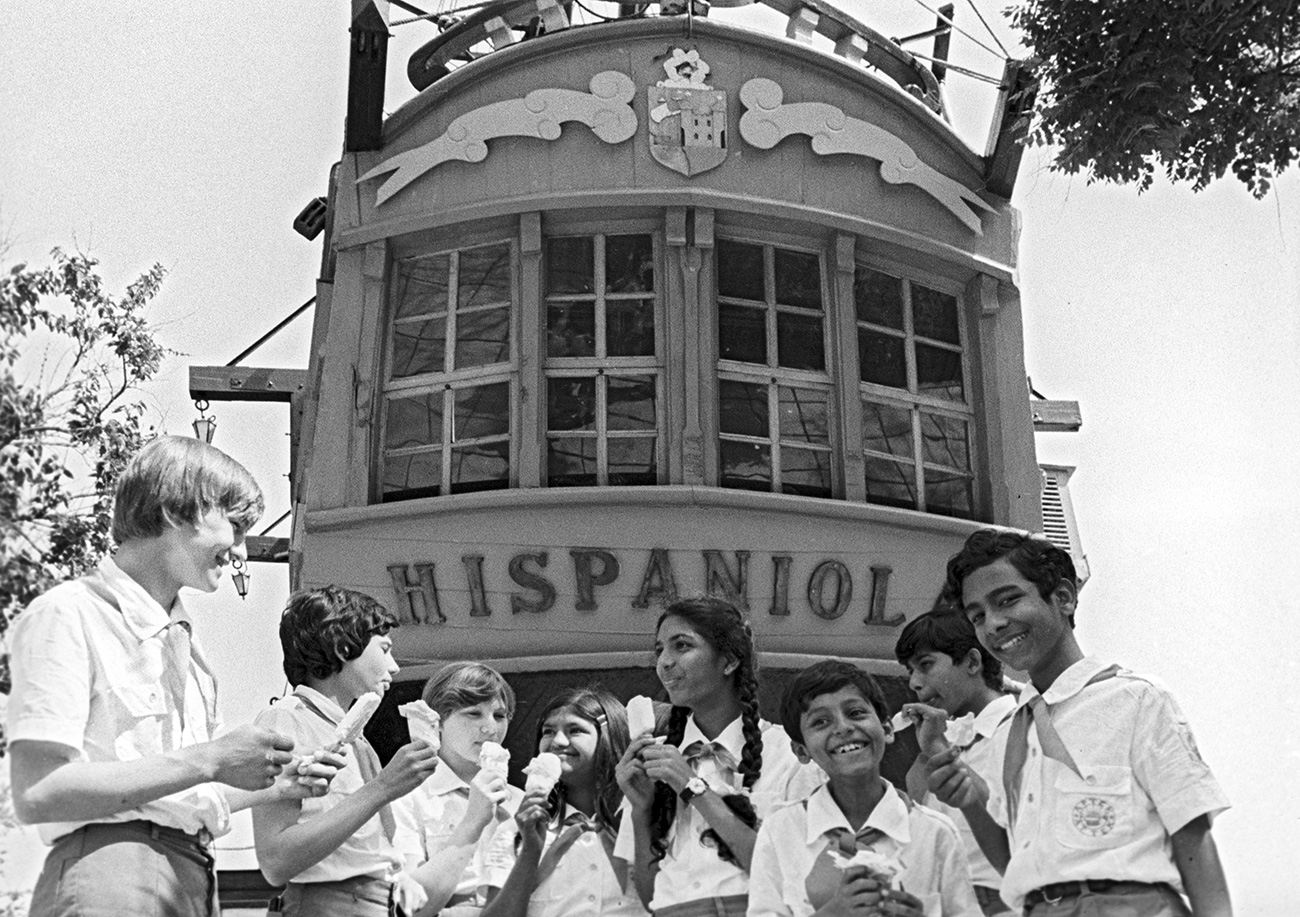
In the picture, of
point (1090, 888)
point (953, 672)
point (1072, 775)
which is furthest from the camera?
point (953, 672)

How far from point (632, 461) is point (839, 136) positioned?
8.19 ft

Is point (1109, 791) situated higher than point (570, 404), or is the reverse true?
point (570, 404)

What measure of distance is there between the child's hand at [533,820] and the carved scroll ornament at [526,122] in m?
6.09

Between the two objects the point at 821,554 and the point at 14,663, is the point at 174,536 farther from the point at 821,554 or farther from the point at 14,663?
the point at 821,554

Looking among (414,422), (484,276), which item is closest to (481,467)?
(414,422)

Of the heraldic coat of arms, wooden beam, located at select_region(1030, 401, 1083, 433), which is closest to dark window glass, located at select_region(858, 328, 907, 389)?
the heraldic coat of arms

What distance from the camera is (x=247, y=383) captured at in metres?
13.7

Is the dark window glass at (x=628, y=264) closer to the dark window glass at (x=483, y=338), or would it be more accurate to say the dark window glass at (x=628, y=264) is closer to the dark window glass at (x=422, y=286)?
the dark window glass at (x=483, y=338)

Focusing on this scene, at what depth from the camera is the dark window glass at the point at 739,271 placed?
1029 cm

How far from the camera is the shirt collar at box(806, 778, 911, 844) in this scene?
170 inches

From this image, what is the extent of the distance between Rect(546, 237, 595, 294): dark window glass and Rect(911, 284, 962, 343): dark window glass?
6.93 ft

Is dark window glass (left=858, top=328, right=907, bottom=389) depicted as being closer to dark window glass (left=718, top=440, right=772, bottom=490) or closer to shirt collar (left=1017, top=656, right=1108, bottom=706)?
dark window glass (left=718, top=440, right=772, bottom=490)

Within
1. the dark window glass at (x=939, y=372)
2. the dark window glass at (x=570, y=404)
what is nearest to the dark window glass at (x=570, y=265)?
the dark window glass at (x=570, y=404)

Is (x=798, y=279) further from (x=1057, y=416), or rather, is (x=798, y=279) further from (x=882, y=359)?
(x=1057, y=416)
